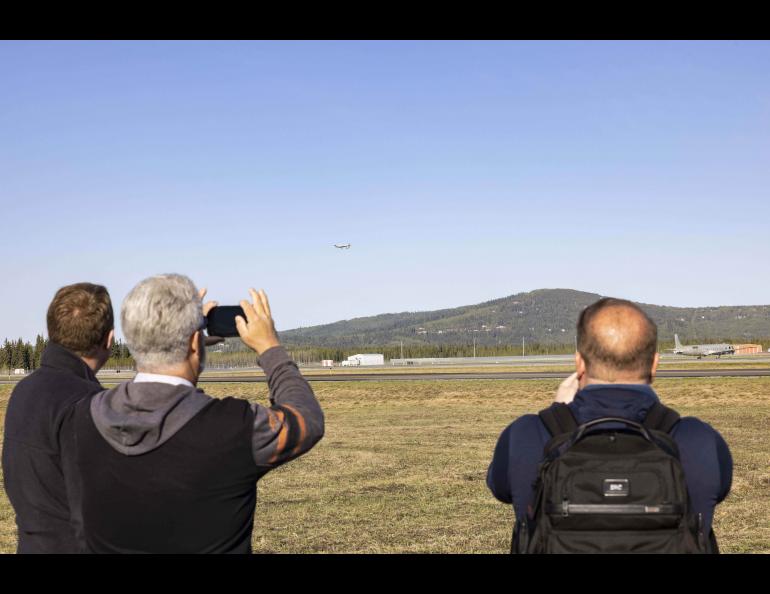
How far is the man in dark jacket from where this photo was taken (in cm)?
357

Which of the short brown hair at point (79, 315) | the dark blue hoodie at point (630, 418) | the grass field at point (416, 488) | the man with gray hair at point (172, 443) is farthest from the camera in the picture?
the grass field at point (416, 488)

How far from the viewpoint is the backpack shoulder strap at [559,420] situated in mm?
3086

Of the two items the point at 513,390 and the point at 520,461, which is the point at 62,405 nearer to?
the point at 520,461

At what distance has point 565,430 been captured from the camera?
10.1 feet

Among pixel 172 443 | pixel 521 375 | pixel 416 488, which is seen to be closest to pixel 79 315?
pixel 172 443

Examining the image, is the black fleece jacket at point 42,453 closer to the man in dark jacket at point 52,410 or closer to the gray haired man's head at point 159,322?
the man in dark jacket at point 52,410

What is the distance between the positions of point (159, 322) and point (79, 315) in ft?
3.26

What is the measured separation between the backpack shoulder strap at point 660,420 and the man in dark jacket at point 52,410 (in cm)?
252

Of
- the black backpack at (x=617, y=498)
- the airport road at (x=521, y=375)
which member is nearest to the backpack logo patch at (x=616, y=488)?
the black backpack at (x=617, y=498)

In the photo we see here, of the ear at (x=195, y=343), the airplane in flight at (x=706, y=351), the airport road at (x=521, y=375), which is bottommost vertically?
the airplane in flight at (x=706, y=351)

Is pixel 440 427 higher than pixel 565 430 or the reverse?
the reverse
